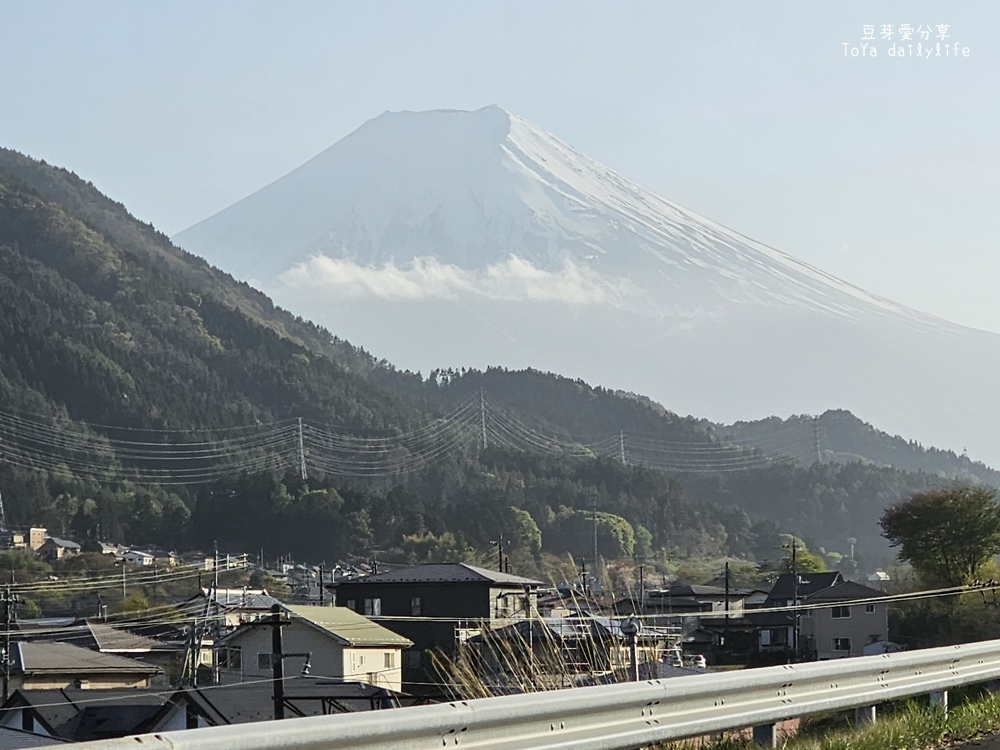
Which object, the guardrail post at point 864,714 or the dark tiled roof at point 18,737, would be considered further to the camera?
the dark tiled roof at point 18,737

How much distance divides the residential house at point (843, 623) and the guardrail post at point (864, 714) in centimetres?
3797

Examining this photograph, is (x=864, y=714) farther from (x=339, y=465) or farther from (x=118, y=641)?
(x=339, y=465)

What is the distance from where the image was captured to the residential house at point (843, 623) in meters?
46.6

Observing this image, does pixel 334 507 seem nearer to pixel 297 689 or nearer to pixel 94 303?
pixel 297 689

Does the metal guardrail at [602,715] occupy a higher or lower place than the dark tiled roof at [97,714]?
higher

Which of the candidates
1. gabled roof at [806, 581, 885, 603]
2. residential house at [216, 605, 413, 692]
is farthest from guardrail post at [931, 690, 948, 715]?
gabled roof at [806, 581, 885, 603]

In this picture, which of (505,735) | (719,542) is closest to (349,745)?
(505,735)

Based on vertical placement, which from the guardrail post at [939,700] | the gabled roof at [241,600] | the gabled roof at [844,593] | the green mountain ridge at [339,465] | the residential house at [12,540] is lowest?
the gabled roof at [844,593]

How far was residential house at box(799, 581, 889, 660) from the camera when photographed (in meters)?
46.6

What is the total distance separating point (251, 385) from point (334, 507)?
240 feet

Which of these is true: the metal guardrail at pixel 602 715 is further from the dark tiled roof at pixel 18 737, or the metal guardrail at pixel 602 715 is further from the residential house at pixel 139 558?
the residential house at pixel 139 558

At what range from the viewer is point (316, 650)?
129 ft

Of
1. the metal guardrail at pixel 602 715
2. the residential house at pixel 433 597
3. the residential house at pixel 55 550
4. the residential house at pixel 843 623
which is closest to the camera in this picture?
the metal guardrail at pixel 602 715

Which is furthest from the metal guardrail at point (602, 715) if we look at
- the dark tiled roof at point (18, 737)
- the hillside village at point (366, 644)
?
the dark tiled roof at point (18, 737)
